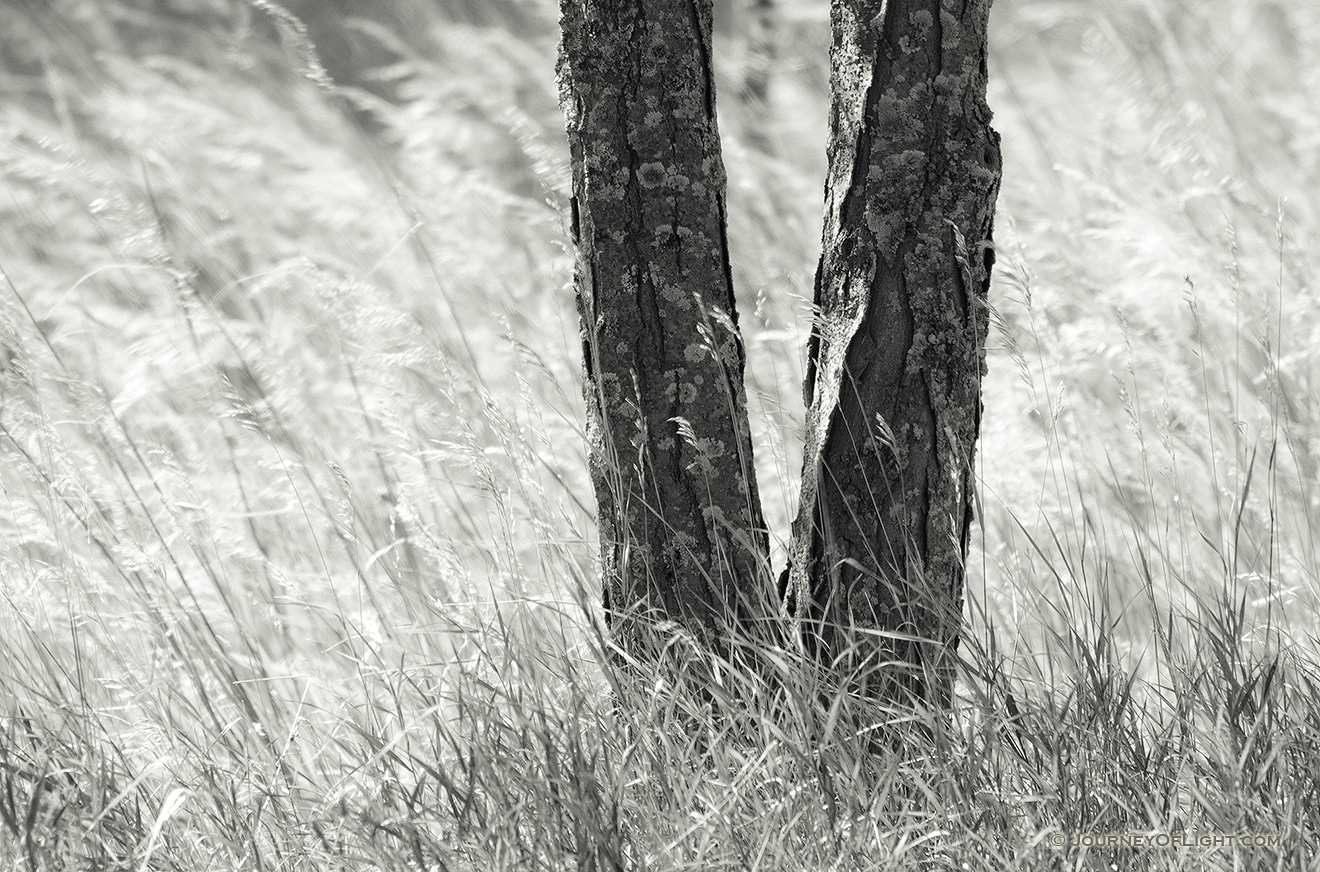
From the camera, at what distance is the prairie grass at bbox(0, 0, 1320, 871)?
1.23 meters

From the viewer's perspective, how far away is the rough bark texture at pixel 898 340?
4.19 feet

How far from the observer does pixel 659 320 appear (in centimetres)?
135

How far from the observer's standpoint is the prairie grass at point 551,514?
1231mm

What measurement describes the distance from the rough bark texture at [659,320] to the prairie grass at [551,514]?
0.34ft

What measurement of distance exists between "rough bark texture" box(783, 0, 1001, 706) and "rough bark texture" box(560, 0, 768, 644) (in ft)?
0.34

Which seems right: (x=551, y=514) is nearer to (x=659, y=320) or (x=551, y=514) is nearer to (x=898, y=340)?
(x=659, y=320)

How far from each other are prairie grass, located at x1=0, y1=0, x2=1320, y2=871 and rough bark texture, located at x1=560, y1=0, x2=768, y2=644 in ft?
0.34

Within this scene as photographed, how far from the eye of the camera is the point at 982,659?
50.7 inches

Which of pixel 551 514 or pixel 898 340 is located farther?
pixel 551 514

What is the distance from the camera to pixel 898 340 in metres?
1.32

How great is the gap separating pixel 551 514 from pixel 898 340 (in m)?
0.57

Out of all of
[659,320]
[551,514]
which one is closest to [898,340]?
[659,320]

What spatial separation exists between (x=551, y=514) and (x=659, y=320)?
1.32 feet

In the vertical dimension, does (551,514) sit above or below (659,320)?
below
